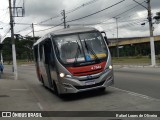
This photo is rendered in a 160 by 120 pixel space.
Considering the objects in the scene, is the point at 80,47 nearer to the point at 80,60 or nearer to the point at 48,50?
the point at 80,60

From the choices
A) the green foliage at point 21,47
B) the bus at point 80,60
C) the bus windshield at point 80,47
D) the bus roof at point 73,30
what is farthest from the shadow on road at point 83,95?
the green foliage at point 21,47

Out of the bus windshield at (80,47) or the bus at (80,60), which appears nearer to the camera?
the bus at (80,60)

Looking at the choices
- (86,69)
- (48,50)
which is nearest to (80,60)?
(86,69)

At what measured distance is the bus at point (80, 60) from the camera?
543 inches

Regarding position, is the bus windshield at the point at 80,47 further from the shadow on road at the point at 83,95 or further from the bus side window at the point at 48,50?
the shadow on road at the point at 83,95

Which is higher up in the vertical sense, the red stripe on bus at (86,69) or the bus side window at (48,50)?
the bus side window at (48,50)

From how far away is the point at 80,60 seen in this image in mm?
13992

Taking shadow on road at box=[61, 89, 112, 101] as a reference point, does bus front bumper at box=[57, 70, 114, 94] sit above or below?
above

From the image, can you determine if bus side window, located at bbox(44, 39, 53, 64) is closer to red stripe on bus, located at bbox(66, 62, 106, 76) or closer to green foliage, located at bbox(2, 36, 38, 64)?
red stripe on bus, located at bbox(66, 62, 106, 76)

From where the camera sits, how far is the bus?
13.8m

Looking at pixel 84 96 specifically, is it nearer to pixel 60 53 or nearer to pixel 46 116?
pixel 60 53

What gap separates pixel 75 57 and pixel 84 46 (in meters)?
0.69

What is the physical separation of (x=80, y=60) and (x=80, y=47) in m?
0.65

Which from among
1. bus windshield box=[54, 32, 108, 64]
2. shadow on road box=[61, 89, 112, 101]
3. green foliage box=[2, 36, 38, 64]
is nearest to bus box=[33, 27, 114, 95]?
bus windshield box=[54, 32, 108, 64]
